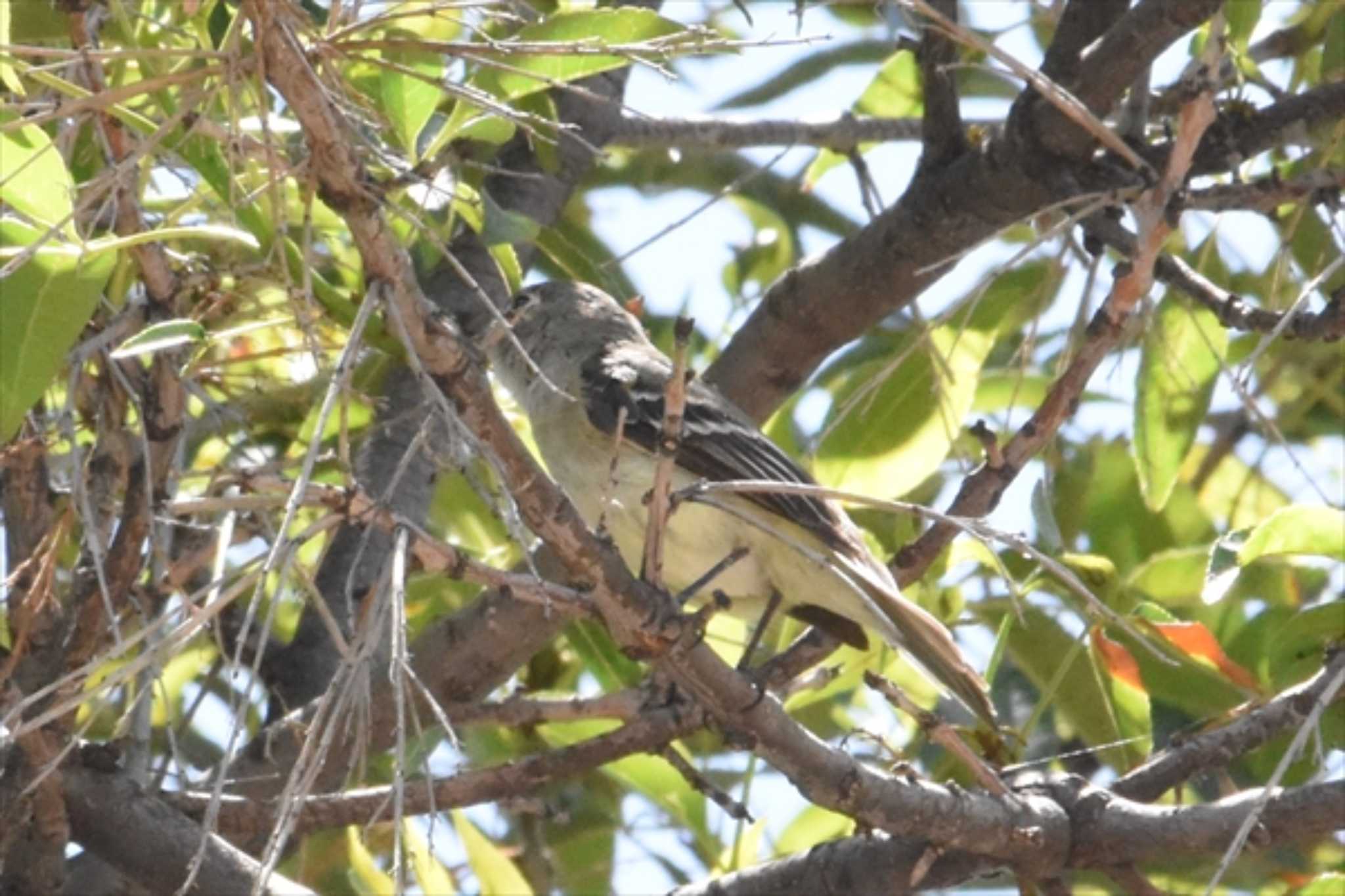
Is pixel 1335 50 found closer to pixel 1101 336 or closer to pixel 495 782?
pixel 1101 336

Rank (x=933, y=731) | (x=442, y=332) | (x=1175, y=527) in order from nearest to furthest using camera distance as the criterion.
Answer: (x=442, y=332) → (x=933, y=731) → (x=1175, y=527)

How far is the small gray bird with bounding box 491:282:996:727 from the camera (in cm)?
292

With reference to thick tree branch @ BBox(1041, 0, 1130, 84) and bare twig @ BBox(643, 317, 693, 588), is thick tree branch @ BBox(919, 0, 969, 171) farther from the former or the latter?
bare twig @ BBox(643, 317, 693, 588)

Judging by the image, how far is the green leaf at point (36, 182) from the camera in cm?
196

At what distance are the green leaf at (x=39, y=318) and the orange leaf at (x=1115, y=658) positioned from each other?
1650 millimetres

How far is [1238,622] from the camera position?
3367 millimetres

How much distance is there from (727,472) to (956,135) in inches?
27.8

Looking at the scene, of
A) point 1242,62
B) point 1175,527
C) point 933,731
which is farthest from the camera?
point 1175,527

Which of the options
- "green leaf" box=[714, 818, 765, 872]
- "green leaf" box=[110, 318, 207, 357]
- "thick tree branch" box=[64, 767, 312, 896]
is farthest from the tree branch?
"green leaf" box=[110, 318, 207, 357]

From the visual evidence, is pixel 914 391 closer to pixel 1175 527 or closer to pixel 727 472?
pixel 727 472

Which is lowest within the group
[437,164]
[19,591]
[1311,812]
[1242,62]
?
[1311,812]

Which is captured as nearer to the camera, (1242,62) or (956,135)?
(1242,62)

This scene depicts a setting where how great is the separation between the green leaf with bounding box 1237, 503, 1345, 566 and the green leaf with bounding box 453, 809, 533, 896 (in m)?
1.25

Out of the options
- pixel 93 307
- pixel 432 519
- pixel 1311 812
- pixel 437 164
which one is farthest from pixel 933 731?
pixel 432 519
